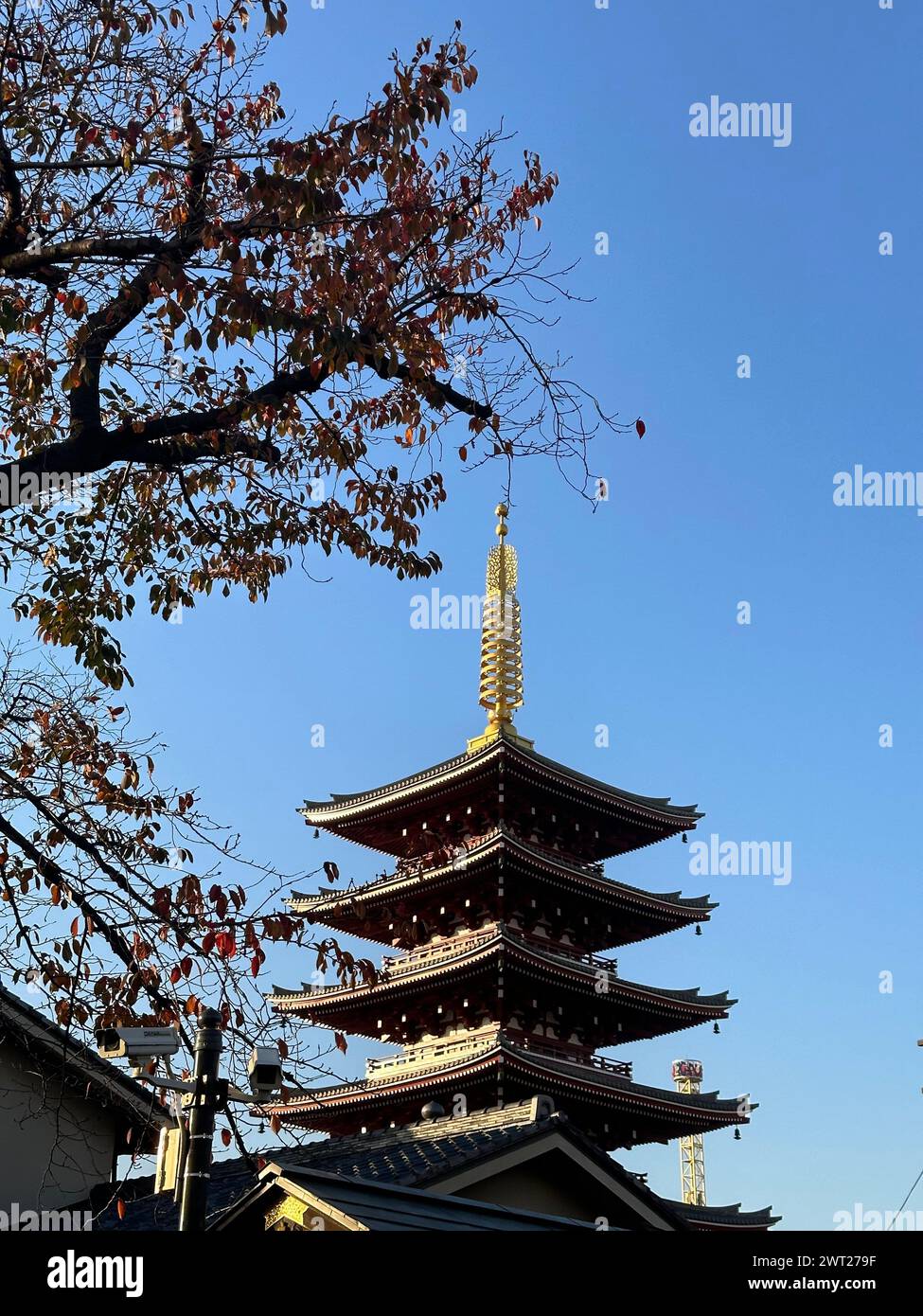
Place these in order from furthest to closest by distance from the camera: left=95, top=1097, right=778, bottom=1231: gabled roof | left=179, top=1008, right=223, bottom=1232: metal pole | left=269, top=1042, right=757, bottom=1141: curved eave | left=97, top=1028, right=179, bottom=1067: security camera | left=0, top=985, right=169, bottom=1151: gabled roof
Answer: left=269, top=1042, right=757, bottom=1141: curved eave → left=0, top=985, right=169, bottom=1151: gabled roof → left=95, top=1097, right=778, bottom=1231: gabled roof → left=179, top=1008, right=223, bottom=1232: metal pole → left=97, top=1028, right=179, bottom=1067: security camera

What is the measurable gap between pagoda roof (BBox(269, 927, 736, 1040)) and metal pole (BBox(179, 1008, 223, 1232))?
22609mm

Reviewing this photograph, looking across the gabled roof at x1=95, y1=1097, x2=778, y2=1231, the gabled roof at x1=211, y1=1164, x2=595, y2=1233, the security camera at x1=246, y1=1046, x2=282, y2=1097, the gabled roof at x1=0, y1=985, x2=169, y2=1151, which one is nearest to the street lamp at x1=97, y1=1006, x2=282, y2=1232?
the security camera at x1=246, y1=1046, x2=282, y2=1097

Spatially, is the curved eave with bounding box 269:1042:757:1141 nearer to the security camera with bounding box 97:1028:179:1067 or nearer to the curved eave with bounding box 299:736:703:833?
the curved eave with bounding box 299:736:703:833

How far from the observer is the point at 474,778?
3450cm

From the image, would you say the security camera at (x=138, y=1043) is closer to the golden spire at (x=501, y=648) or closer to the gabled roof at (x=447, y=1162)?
the gabled roof at (x=447, y=1162)

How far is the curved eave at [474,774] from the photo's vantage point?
33969mm

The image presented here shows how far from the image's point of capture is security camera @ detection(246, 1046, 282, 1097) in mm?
7352

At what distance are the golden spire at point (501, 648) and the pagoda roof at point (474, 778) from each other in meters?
0.85

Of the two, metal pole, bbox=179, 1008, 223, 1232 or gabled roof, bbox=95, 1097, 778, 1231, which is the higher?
metal pole, bbox=179, 1008, 223, 1232

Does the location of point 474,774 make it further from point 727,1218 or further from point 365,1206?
point 365,1206
